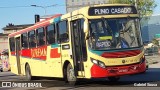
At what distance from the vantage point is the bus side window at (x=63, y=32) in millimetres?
16417

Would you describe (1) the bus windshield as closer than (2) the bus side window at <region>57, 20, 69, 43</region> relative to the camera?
Yes

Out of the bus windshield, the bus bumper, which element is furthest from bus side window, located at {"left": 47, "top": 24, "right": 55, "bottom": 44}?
the bus bumper

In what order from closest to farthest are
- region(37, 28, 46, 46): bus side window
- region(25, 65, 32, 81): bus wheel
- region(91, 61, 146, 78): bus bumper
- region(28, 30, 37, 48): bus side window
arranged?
region(91, 61, 146, 78): bus bumper
region(37, 28, 46, 46): bus side window
region(28, 30, 37, 48): bus side window
region(25, 65, 32, 81): bus wheel

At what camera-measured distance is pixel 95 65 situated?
47.1 feet

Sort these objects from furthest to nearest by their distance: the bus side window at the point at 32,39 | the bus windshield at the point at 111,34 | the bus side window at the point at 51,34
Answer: the bus side window at the point at 32,39
the bus side window at the point at 51,34
the bus windshield at the point at 111,34

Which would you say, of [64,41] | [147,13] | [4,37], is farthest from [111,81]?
[4,37]

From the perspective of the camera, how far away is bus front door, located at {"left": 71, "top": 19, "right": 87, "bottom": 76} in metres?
15.1

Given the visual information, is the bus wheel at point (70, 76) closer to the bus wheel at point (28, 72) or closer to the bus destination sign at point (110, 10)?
the bus destination sign at point (110, 10)

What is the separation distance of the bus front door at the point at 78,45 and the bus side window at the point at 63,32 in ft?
1.88

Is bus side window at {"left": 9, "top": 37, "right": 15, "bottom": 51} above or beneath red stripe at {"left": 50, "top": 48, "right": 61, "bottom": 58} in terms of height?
above

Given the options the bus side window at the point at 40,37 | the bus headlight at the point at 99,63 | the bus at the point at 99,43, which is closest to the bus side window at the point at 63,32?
the bus at the point at 99,43

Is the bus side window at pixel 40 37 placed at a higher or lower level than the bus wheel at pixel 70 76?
higher

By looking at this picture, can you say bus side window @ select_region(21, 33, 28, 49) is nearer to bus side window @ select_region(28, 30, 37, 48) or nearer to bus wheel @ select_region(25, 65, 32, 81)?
bus side window @ select_region(28, 30, 37, 48)

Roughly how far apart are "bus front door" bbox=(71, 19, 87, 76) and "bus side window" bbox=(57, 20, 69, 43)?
1.88 feet
